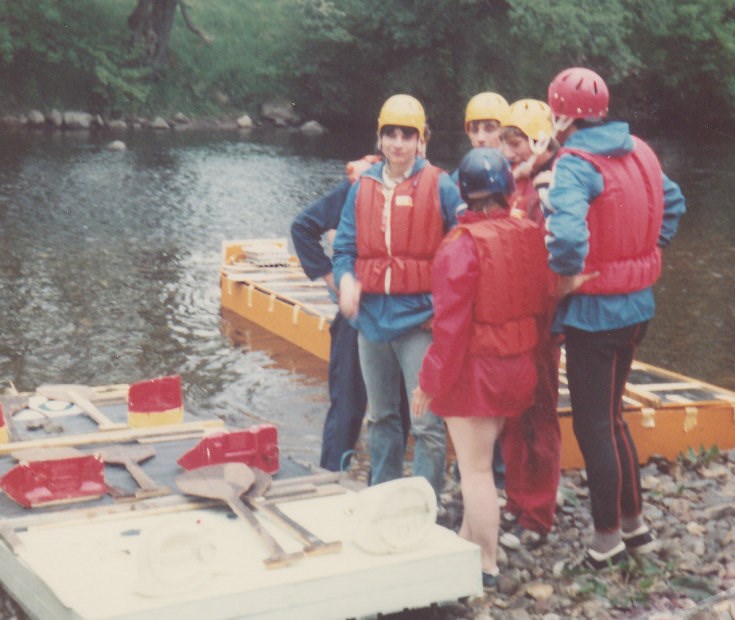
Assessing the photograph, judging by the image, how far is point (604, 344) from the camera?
4816 millimetres

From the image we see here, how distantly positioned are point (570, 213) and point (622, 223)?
286 mm

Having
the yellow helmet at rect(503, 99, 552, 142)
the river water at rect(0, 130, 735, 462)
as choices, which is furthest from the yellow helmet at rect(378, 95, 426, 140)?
the river water at rect(0, 130, 735, 462)

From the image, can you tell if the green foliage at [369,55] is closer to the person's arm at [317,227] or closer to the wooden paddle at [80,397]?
the wooden paddle at [80,397]

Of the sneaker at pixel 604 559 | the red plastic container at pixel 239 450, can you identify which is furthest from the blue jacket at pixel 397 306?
the sneaker at pixel 604 559

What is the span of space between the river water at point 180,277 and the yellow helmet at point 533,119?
287 cm

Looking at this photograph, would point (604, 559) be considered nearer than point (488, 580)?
No

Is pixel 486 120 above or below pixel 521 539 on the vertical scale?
above

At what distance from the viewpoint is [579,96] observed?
476cm

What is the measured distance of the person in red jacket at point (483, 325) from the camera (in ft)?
15.1

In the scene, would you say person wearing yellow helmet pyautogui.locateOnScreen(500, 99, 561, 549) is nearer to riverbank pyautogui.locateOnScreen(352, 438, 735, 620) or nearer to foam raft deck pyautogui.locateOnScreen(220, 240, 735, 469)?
riverbank pyautogui.locateOnScreen(352, 438, 735, 620)

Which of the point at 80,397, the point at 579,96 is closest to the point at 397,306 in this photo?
the point at 579,96

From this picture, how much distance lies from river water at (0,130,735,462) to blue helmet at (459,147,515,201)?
3178 millimetres

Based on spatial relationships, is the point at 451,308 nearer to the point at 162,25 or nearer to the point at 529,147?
the point at 529,147

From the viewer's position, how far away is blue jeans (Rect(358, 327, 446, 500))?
5219 millimetres
